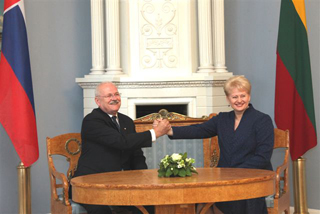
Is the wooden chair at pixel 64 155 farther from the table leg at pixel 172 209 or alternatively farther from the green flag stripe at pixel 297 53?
the green flag stripe at pixel 297 53

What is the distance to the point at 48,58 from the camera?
17.4 feet

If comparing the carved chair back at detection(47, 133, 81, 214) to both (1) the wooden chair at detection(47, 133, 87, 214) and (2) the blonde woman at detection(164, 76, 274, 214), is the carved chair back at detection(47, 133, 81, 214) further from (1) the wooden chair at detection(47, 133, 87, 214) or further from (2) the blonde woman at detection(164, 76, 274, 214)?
(2) the blonde woman at detection(164, 76, 274, 214)

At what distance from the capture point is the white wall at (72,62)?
5.20 metres

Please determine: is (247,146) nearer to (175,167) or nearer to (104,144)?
(175,167)

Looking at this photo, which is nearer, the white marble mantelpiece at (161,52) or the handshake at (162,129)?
the handshake at (162,129)

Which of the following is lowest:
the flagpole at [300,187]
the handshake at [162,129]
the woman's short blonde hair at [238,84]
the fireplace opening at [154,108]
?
the flagpole at [300,187]

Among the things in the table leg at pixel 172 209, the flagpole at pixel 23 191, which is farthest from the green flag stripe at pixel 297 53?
the flagpole at pixel 23 191

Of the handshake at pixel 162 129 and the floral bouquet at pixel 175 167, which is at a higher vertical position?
the handshake at pixel 162 129

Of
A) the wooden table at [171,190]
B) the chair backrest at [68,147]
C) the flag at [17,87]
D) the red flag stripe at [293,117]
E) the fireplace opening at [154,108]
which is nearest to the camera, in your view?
the wooden table at [171,190]

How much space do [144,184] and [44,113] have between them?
117 inches

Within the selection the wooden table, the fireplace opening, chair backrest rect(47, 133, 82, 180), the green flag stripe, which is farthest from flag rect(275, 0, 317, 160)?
the wooden table

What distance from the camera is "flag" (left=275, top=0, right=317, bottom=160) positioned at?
189 inches

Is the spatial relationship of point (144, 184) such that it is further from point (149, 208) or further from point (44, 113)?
point (44, 113)

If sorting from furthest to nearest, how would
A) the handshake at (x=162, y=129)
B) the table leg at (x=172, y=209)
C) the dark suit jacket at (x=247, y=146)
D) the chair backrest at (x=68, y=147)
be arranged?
the chair backrest at (x=68, y=147) → the handshake at (x=162, y=129) → the dark suit jacket at (x=247, y=146) → the table leg at (x=172, y=209)
